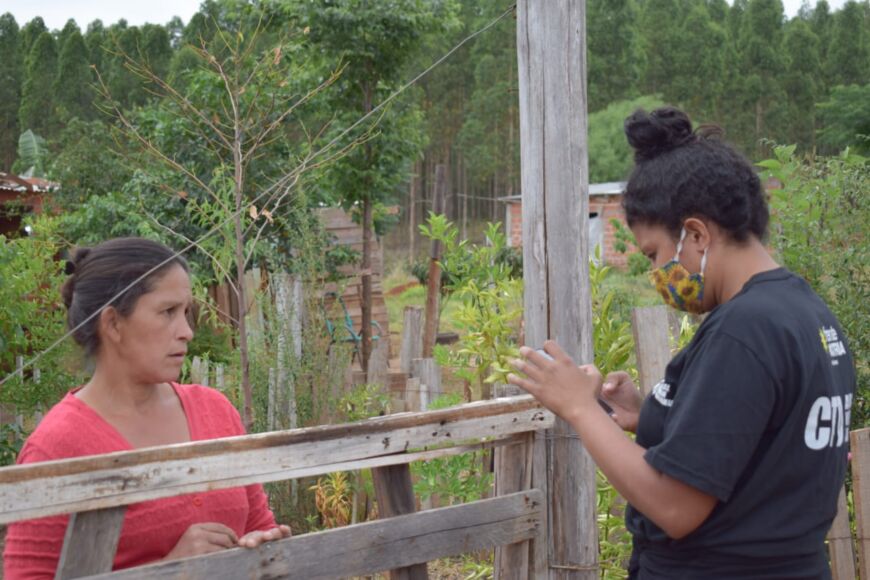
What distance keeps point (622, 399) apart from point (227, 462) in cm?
92

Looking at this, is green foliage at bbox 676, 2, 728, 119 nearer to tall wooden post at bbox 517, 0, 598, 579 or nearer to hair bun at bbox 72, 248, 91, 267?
tall wooden post at bbox 517, 0, 598, 579

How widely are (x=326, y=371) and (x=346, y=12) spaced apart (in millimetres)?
4783

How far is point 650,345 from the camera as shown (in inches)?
151

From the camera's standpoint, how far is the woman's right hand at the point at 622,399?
2439 mm

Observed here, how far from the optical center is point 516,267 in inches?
838

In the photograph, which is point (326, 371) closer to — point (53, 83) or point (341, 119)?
point (341, 119)

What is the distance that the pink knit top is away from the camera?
2.24 m

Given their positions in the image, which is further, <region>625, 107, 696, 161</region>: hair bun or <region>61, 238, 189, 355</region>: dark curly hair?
<region>61, 238, 189, 355</region>: dark curly hair

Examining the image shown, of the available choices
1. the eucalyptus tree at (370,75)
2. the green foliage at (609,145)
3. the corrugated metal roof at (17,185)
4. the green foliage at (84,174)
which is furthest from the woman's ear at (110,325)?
the green foliage at (609,145)

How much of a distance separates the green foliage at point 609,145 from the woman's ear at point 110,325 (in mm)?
30434

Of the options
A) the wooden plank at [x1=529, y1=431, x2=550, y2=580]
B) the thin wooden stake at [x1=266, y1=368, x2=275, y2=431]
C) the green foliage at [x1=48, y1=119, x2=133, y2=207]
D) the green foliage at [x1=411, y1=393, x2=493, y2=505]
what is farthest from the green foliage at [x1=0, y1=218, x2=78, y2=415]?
the green foliage at [x1=48, y1=119, x2=133, y2=207]

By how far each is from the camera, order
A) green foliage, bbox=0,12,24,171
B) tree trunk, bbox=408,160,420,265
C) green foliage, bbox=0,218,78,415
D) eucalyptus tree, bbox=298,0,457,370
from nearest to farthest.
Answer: green foliage, bbox=0,218,78,415 → eucalyptus tree, bbox=298,0,457,370 → tree trunk, bbox=408,160,420,265 → green foliage, bbox=0,12,24,171

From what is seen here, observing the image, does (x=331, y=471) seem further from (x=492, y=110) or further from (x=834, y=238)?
(x=492, y=110)

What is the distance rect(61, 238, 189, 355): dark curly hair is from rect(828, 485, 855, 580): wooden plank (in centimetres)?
268
